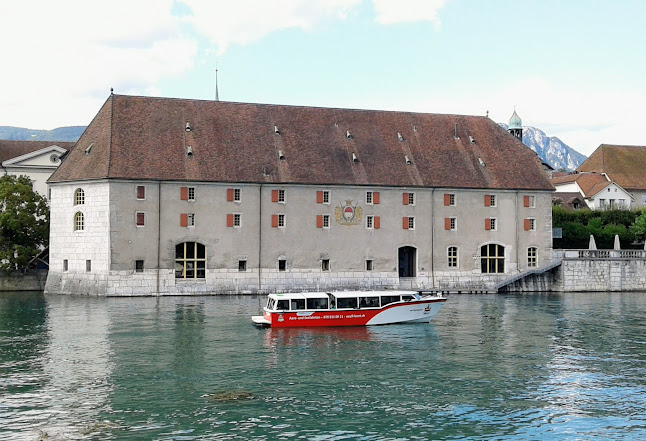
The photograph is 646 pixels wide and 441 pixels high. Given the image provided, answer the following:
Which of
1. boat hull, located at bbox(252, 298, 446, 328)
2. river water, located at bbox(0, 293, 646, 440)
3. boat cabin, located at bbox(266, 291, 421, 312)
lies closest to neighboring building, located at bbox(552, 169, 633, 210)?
river water, located at bbox(0, 293, 646, 440)

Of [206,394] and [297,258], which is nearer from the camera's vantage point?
[206,394]

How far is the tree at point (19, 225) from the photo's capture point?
75562 mm

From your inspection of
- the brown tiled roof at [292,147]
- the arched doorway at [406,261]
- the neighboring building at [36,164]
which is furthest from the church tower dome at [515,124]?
the neighboring building at [36,164]

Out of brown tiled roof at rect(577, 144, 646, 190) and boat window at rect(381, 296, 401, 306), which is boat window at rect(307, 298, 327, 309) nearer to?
boat window at rect(381, 296, 401, 306)

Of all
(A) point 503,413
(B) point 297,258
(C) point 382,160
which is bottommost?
(A) point 503,413

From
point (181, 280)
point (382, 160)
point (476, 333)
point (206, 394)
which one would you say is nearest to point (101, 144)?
point (181, 280)

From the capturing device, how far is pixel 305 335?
49.3 m

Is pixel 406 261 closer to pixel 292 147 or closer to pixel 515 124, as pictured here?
pixel 292 147

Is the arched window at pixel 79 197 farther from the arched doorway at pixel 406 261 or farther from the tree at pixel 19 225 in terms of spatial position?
the arched doorway at pixel 406 261

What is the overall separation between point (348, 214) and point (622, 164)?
61.5 metres

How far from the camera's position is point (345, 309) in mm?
52969

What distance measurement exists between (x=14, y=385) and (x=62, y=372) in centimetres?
303

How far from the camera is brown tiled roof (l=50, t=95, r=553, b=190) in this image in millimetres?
72812

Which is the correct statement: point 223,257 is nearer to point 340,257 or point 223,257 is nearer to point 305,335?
point 340,257
